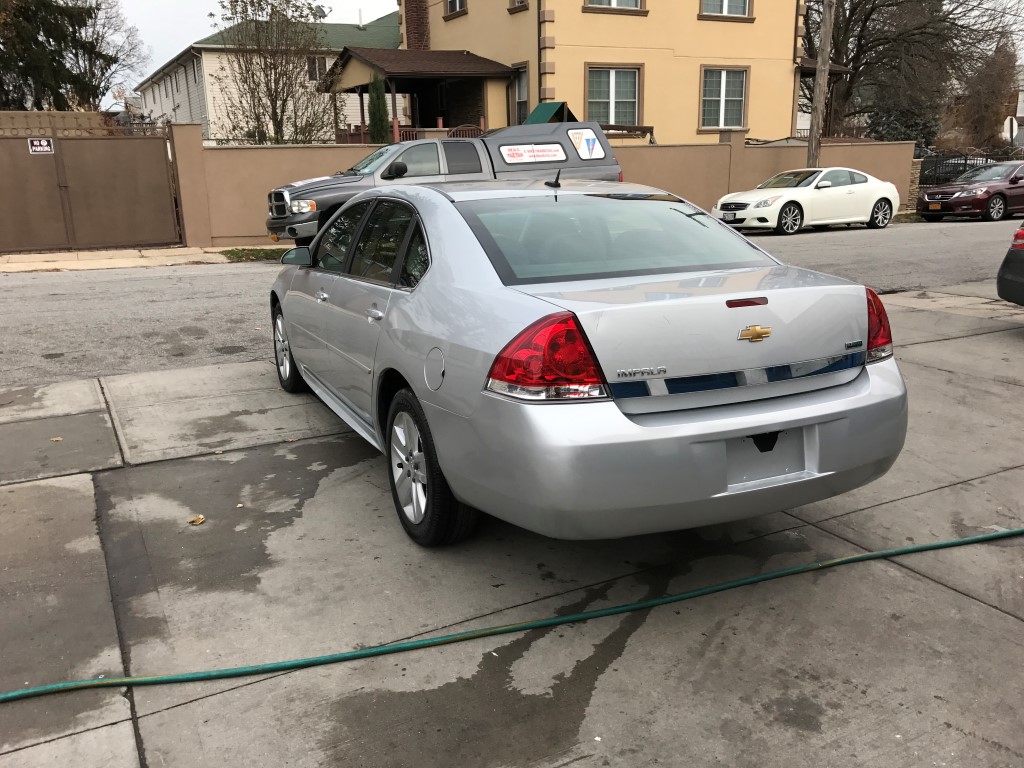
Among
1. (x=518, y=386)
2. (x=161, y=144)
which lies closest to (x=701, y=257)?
(x=518, y=386)

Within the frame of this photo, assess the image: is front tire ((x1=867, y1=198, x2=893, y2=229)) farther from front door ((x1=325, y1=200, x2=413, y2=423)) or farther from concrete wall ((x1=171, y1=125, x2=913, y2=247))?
front door ((x1=325, y1=200, x2=413, y2=423))

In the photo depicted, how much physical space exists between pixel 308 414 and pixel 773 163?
20.2 meters

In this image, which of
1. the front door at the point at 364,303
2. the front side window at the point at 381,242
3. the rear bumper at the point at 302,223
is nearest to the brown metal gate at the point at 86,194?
the rear bumper at the point at 302,223

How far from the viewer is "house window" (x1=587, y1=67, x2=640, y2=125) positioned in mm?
23906

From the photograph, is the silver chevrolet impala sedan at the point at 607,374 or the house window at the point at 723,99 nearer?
the silver chevrolet impala sedan at the point at 607,374

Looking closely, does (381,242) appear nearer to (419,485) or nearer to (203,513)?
(419,485)

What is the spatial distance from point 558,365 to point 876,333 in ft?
4.71

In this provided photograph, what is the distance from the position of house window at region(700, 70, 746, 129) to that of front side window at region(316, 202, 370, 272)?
2208 cm

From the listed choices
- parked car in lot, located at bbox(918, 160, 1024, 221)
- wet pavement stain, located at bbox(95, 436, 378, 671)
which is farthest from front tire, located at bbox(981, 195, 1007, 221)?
wet pavement stain, located at bbox(95, 436, 378, 671)

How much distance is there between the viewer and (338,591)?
356 cm

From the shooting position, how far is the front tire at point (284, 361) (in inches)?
246

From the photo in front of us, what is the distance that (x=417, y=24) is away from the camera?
95.6 feet

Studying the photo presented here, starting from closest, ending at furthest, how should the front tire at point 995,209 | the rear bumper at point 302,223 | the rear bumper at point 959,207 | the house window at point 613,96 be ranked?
the rear bumper at point 302,223 → the rear bumper at point 959,207 → the front tire at point 995,209 → the house window at point 613,96

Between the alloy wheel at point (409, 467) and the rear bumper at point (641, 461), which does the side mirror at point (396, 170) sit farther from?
the rear bumper at point (641, 461)
